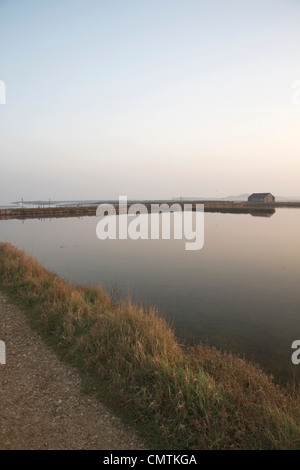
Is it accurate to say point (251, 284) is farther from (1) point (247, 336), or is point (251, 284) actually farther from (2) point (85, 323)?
(2) point (85, 323)

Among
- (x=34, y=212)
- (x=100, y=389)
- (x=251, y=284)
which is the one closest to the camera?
(x=100, y=389)

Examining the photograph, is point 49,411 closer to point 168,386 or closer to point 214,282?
point 168,386

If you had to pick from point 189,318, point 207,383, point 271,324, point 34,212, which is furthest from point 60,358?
point 34,212

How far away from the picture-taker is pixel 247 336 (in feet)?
27.3

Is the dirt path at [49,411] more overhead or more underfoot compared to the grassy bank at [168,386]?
more underfoot

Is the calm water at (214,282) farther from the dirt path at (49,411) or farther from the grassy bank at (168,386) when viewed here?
the dirt path at (49,411)

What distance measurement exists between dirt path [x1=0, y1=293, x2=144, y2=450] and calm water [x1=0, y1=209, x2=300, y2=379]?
4.06 m

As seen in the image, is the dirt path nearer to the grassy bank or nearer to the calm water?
the grassy bank

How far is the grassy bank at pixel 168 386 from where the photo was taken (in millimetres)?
3867

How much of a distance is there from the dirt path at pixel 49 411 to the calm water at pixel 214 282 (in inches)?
160

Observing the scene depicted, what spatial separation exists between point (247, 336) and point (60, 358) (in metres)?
5.50

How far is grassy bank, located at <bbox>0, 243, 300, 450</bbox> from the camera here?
3.87 m

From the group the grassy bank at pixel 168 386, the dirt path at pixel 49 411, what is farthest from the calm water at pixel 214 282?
the dirt path at pixel 49 411

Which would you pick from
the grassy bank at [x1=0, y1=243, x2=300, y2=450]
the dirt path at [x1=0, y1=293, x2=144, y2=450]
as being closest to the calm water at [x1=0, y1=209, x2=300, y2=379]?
the grassy bank at [x1=0, y1=243, x2=300, y2=450]
